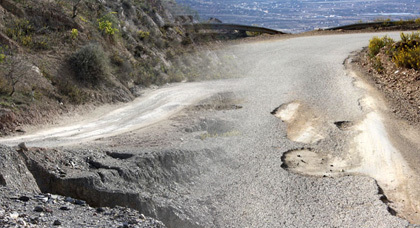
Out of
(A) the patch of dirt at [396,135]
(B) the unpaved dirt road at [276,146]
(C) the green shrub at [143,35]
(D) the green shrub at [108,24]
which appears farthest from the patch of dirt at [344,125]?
(C) the green shrub at [143,35]

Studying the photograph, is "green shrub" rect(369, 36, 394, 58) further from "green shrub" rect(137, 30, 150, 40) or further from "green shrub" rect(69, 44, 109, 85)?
"green shrub" rect(69, 44, 109, 85)

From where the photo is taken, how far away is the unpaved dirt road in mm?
7871

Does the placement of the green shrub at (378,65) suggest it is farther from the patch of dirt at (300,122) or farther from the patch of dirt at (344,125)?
the patch of dirt at (344,125)

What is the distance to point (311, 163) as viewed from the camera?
10.0 metres

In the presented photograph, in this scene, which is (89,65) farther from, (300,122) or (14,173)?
(14,173)

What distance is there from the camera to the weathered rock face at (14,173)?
6103mm

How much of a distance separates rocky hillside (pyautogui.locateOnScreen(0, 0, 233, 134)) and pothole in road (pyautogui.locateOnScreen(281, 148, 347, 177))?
626 cm

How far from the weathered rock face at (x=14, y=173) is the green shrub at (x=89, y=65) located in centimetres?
841

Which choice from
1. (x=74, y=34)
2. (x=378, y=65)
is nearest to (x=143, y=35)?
(x=74, y=34)

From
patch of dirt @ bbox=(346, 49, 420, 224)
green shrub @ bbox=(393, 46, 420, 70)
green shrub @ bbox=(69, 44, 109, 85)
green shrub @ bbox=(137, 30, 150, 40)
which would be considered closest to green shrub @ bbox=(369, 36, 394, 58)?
patch of dirt @ bbox=(346, 49, 420, 224)

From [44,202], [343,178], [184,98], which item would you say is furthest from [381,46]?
[44,202]

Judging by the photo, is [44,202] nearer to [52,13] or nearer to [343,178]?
[343,178]

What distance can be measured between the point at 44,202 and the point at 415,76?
14355 mm

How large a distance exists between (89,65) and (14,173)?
29.9 ft
